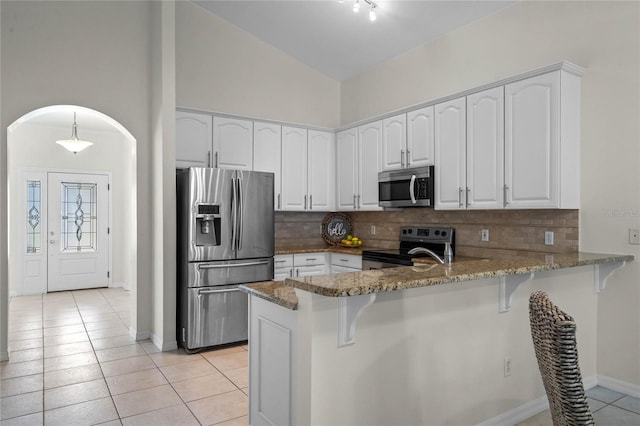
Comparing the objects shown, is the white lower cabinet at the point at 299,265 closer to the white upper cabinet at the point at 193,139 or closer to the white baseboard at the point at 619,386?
the white upper cabinet at the point at 193,139

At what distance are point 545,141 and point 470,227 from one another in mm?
1201

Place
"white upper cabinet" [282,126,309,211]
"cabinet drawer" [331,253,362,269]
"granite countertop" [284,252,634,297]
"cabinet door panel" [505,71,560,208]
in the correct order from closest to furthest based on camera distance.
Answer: "granite countertop" [284,252,634,297] < "cabinet door panel" [505,71,560,208] < "cabinet drawer" [331,253,362,269] < "white upper cabinet" [282,126,309,211]

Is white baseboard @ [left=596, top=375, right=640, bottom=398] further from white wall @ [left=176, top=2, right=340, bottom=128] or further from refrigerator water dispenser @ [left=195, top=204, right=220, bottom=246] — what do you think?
white wall @ [left=176, top=2, right=340, bottom=128]

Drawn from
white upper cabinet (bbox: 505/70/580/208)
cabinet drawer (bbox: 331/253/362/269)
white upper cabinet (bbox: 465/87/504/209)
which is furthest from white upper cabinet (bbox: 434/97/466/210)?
cabinet drawer (bbox: 331/253/362/269)

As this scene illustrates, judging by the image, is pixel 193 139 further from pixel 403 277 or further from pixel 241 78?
pixel 403 277

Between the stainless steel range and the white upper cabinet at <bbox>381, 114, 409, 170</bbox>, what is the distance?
0.75 m

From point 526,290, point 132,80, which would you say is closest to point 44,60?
point 132,80

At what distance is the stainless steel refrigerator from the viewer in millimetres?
3930

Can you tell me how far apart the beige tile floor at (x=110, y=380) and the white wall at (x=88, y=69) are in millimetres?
454

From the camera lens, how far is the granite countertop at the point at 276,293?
194 cm

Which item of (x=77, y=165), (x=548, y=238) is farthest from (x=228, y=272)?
(x=77, y=165)

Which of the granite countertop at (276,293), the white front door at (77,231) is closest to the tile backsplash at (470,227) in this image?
the granite countertop at (276,293)

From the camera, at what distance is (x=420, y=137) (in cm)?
418

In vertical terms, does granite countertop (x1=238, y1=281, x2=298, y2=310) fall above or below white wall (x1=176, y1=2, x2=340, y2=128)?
below
